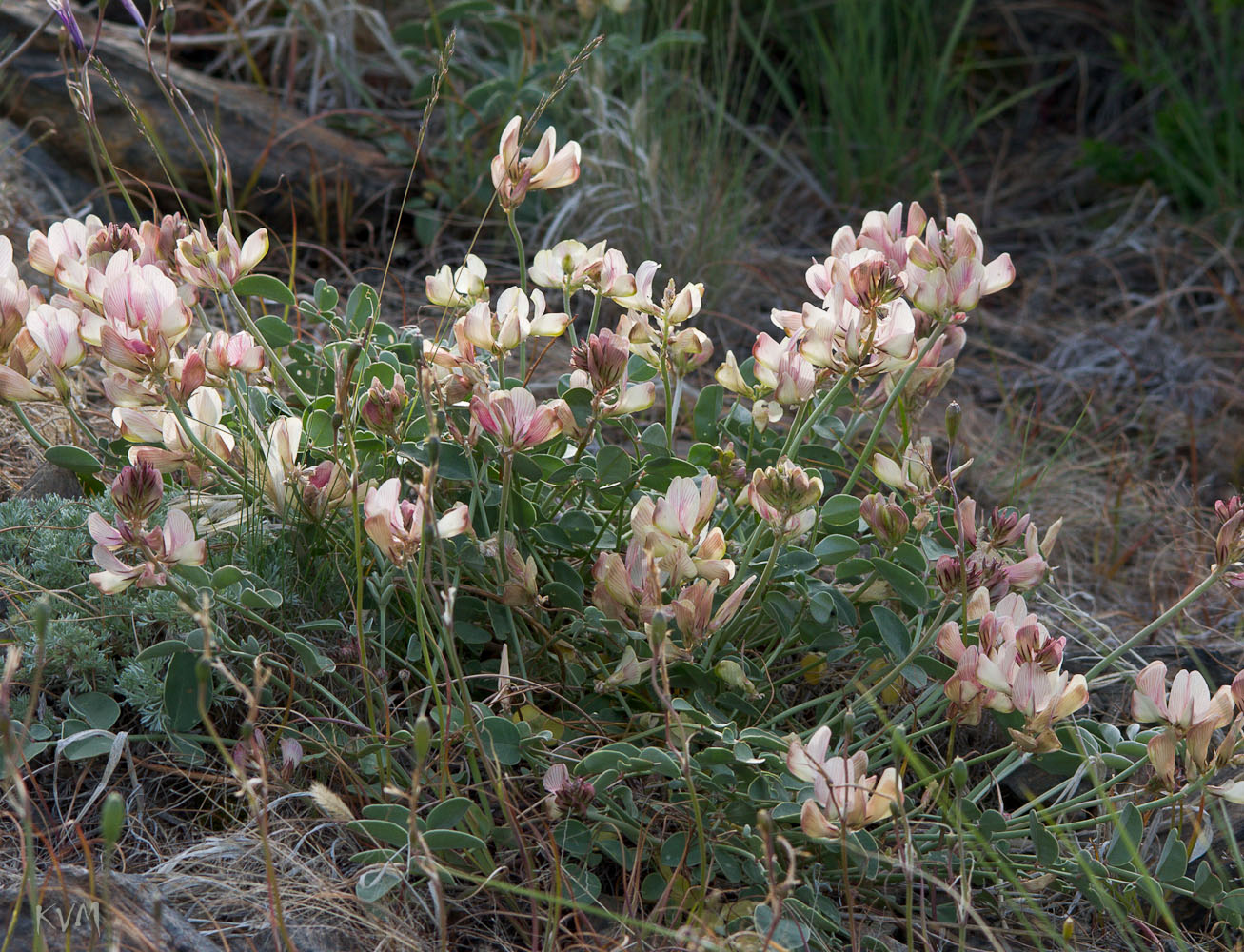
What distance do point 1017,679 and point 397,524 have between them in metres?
0.67

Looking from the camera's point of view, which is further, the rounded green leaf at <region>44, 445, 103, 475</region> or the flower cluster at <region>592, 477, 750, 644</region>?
the rounded green leaf at <region>44, 445, 103, 475</region>

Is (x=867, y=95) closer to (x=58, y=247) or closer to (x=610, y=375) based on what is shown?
(x=610, y=375)

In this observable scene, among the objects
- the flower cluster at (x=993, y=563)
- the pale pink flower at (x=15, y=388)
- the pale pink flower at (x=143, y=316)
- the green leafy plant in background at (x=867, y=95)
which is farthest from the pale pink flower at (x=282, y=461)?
the green leafy plant in background at (x=867, y=95)

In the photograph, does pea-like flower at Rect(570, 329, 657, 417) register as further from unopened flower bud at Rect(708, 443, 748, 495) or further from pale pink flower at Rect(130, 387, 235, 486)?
pale pink flower at Rect(130, 387, 235, 486)

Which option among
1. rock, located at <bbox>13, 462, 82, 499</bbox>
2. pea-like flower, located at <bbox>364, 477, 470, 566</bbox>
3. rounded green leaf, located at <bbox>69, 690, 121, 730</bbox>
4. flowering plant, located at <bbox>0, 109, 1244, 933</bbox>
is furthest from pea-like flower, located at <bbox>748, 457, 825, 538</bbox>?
rock, located at <bbox>13, 462, 82, 499</bbox>

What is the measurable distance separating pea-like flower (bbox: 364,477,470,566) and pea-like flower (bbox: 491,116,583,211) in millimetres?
447

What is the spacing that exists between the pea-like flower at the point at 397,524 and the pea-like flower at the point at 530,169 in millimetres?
447

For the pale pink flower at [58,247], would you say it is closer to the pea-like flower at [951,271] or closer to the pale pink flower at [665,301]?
the pale pink flower at [665,301]

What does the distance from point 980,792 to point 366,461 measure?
86 cm

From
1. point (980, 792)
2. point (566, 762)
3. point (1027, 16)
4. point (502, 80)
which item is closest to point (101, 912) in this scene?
point (566, 762)

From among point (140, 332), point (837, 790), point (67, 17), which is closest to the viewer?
point (837, 790)

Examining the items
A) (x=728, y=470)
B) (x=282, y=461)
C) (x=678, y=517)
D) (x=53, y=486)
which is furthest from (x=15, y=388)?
(x=728, y=470)

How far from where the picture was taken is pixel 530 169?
144 centimetres

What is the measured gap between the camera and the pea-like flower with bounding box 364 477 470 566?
1143 millimetres
